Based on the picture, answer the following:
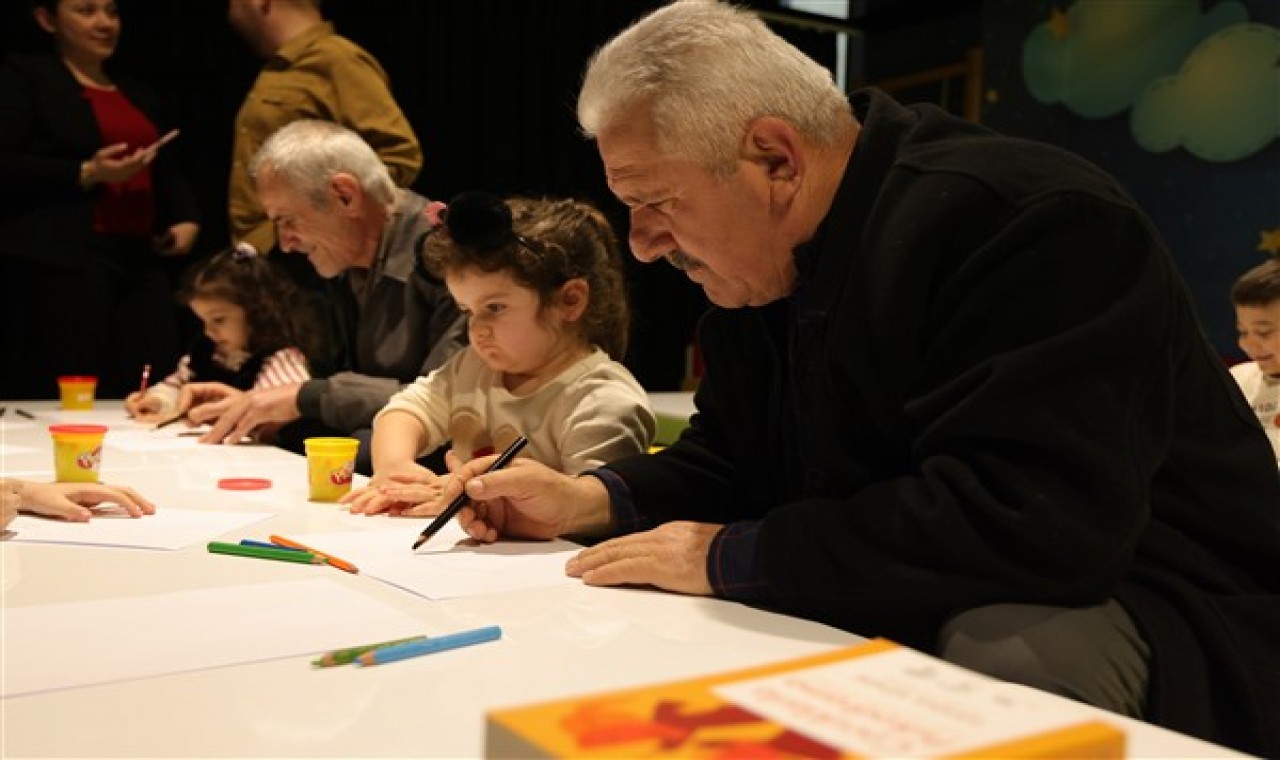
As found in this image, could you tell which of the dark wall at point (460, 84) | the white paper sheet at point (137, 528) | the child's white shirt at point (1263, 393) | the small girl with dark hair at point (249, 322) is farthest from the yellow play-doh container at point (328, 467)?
the dark wall at point (460, 84)

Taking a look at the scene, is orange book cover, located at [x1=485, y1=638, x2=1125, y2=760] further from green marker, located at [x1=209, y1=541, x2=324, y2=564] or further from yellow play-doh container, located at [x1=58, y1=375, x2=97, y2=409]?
yellow play-doh container, located at [x1=58, y1=375, x2=97, y2=409]

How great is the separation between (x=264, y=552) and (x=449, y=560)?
21cm

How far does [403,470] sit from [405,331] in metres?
0.79

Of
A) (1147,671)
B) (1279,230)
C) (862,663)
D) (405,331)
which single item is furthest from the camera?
(1279,230)

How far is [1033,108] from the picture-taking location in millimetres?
5574

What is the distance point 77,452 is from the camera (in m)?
1.77

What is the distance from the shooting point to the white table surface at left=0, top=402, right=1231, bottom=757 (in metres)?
0.77

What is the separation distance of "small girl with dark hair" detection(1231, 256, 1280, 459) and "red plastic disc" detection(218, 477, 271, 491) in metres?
2.61

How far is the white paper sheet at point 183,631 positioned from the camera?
919mm

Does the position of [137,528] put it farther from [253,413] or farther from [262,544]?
[253,413]

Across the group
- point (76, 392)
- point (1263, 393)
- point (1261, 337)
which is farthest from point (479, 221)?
point (1261, 337)

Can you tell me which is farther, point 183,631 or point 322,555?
point 322,555

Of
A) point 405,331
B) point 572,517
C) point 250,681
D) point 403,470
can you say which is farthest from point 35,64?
point 250,681

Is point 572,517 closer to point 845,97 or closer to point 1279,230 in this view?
point 845,97
